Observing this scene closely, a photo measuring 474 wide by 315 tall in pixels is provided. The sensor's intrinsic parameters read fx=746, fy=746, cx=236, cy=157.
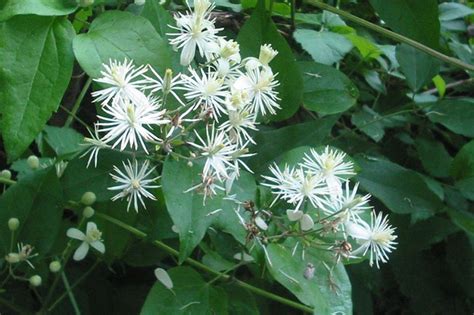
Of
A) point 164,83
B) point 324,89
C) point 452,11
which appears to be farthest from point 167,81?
point 452,11

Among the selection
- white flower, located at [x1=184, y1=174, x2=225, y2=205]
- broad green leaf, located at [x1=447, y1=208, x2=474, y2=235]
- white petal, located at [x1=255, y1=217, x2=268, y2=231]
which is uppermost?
white flower, located at [x1=184, y1=174, x2=225, y2=205]

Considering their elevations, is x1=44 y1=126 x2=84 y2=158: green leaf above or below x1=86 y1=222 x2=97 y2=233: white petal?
above

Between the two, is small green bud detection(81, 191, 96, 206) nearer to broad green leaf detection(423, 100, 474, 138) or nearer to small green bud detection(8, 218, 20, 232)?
small green bud detection(8, 218, 20, 232)

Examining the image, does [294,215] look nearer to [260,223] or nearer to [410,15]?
[260,223]

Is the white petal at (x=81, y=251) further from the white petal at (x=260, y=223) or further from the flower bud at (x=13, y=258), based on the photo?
the white petal at (x=260, y=223)

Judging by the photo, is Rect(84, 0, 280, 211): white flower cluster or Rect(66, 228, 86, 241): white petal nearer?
Rect(84, 0, 280, 211): white flower cluster

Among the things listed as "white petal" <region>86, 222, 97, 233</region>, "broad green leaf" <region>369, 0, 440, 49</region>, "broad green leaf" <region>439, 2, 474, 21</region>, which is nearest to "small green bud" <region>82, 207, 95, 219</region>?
"white petal" <region>86, 222, 97, 233</region>
